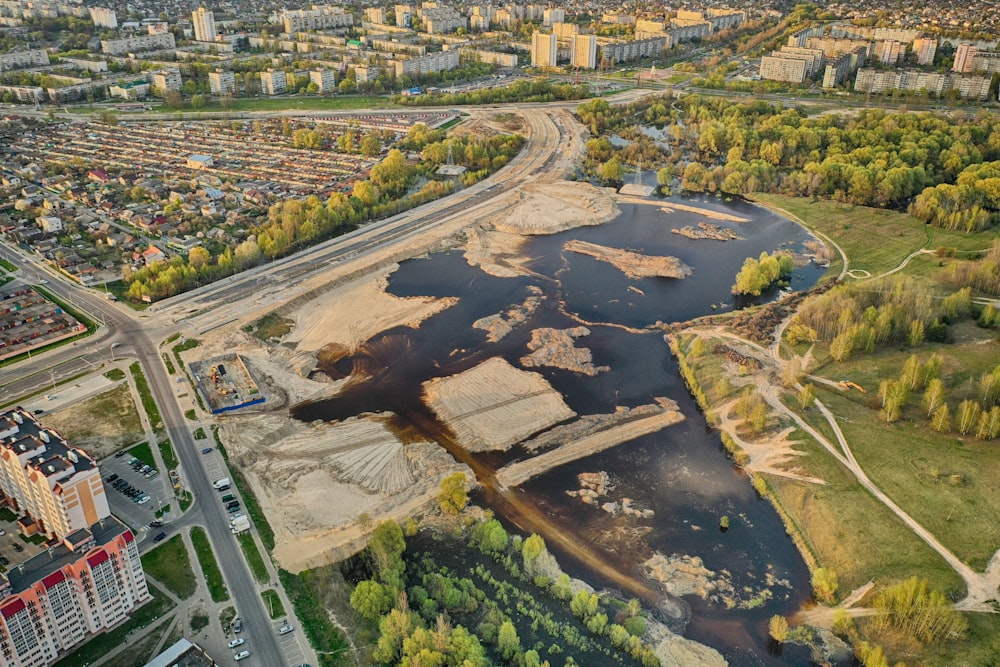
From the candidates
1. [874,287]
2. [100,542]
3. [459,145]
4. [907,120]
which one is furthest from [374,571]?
[907,120]

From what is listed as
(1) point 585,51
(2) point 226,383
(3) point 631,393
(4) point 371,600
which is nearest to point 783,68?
(1) point 585,51

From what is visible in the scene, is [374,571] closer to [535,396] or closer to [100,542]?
[100,542]

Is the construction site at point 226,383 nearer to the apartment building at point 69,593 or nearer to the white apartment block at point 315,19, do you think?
the apartment building at point 69,593

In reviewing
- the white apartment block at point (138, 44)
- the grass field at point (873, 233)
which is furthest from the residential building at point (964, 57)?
the white apartment block at point (138, 44)

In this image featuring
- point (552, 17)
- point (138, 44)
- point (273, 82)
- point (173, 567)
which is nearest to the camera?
point (173, 567)

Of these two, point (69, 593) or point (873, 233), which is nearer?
point (69, 593)

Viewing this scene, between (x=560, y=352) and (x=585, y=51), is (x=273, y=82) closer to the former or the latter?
(x=585, y=51)

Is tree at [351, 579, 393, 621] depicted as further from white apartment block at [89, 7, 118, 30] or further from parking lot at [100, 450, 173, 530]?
white apartment block at [89, 7, 118, 30]
